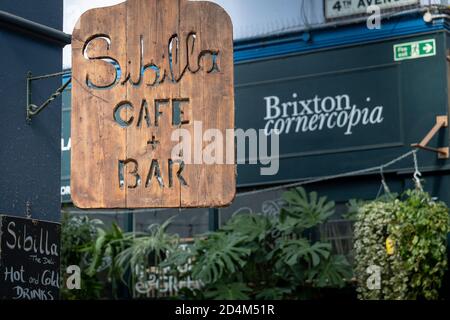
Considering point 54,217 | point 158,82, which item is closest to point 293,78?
point 54,217

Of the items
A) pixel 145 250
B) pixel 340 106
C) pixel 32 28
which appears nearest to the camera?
pixel 32 28

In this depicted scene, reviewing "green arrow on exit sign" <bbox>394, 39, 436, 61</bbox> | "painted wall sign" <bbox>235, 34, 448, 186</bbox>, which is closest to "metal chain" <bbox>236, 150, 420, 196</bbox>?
"painted wall sign" <bbox>235, 34, 448, 186</bbox>

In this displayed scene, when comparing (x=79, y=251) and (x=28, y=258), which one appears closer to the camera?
(x=28, y=258)

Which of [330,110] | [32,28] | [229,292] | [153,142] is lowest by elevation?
[229,292]

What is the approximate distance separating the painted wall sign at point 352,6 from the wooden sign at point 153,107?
6.09 meters

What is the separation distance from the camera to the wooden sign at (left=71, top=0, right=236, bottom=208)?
5410 mm

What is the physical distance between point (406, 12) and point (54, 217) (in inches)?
219

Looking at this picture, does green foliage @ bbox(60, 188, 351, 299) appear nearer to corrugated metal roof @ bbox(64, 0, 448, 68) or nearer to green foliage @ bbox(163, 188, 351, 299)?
green foliage @ bbox(163, 188, 351, 299)

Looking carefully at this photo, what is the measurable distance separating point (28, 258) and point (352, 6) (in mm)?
6095

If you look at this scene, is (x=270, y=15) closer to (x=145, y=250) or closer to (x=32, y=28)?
(x=145, y=250)

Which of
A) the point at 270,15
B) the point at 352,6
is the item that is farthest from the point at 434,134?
the point at 270,15

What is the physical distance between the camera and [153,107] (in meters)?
5.55

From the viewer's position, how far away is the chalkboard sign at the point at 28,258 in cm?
673
